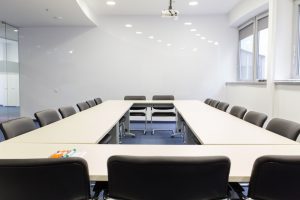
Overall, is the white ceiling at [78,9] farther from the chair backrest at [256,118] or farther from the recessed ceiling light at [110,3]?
the chair backrest at [256,118]

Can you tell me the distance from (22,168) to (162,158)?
25.9 inches

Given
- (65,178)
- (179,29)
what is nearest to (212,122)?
(65,178)

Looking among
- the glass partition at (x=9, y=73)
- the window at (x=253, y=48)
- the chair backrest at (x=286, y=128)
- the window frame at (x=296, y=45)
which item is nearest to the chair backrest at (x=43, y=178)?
the chair backrest at (x=286, y=128)

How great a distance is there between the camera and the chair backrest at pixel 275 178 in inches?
50.0

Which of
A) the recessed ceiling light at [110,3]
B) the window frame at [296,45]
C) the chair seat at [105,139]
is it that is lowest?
the chair seat at [105,139]

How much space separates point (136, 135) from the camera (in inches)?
236

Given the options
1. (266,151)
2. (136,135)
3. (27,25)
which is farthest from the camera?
(27,25)

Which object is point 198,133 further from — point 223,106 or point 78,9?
point 78,9

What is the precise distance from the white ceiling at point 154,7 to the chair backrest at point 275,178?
5.40m

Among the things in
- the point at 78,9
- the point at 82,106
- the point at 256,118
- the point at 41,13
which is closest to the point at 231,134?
the point at 256,118

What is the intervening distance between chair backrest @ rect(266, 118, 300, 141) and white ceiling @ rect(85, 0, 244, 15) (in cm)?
429

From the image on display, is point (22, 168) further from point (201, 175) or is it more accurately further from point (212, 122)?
point (212, 122)

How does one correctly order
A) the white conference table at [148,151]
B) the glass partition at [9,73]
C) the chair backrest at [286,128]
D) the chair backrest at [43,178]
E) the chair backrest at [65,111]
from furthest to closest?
the glass partition at [9,73]
the chair backrest at [65,111]
the chair backrest at [286,128]
the white conference table at [148,151]
the chair backrest at [43,178]

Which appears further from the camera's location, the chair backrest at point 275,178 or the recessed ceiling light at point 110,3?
the recessed ceiling light at point 110,3
